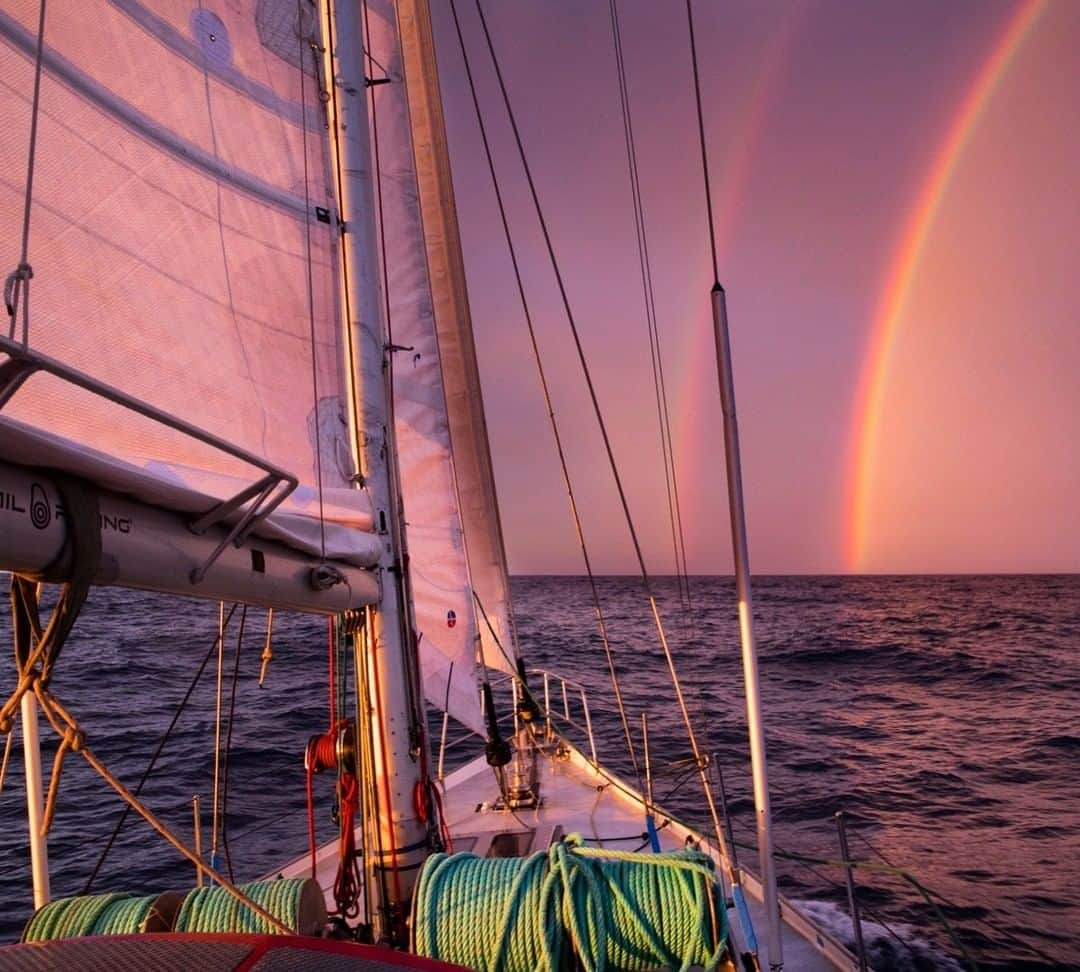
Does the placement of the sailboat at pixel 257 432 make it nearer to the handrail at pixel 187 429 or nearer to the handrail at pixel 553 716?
the handrail at pixel 187 429

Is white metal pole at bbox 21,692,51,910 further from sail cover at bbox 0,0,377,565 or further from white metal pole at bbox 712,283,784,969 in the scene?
white metal pole at bbox 712,283,784,969

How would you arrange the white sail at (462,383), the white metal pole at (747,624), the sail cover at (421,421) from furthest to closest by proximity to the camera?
the white sail at (462,383) → the sail cover at (421,421) → the white metal pole at (747,624)

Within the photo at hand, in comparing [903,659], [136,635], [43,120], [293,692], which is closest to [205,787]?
[293,692]

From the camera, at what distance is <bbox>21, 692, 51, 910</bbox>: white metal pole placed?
2.85 meters

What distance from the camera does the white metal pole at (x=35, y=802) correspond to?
2848 mm

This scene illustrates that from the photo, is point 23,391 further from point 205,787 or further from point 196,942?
point 205,787

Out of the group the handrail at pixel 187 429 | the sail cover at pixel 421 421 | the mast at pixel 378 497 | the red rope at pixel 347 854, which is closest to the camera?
the handrail at pixel 187 429

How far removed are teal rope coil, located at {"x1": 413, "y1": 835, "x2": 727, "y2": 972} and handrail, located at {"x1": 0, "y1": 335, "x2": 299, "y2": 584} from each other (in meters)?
1.35

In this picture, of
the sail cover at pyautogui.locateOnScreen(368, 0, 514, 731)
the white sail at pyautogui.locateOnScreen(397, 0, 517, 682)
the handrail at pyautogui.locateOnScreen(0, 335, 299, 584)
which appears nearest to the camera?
the handrail at pyautogui.locateOnScreen(0, 335, 299, 584)

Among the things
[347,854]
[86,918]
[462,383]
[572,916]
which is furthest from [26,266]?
[462,383]

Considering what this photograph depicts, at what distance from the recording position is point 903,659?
29.4 meters

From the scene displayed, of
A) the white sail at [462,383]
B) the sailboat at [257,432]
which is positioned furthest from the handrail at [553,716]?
the sailboat at [257,432]

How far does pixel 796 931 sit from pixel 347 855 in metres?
2.85

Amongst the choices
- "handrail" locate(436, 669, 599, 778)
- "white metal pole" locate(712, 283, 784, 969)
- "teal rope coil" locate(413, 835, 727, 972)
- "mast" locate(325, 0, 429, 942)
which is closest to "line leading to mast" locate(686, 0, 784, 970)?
"white metal pole" locate(712, 283, 784, 969)
